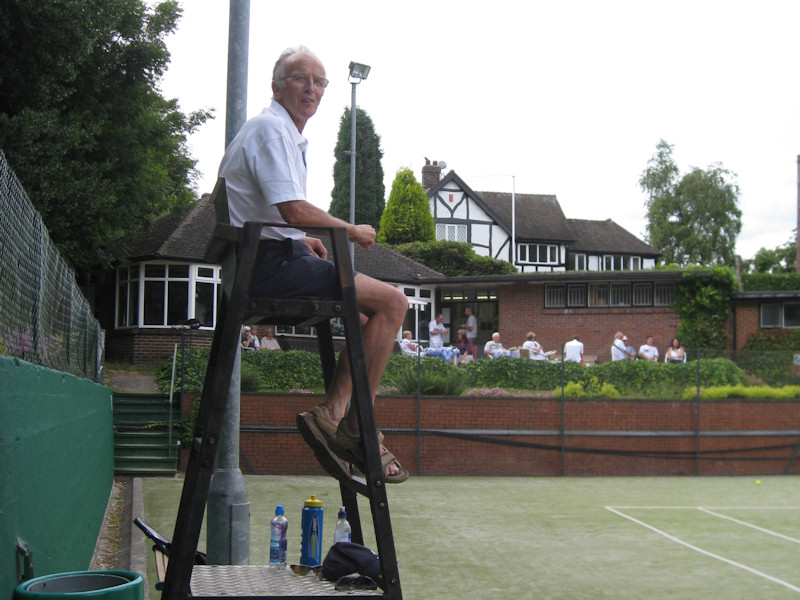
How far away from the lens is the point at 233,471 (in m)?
6.40

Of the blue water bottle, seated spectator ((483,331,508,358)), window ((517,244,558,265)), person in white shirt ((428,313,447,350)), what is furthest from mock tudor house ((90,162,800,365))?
the blue water bottle

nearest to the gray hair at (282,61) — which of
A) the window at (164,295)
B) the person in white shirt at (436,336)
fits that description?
the person in white shirt at (436,336)

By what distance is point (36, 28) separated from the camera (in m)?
17.8

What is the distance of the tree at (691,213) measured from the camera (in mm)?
65375

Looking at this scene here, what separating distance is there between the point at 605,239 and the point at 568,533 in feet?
158

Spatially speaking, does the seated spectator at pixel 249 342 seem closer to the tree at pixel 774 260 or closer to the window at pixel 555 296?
the window at pixel 555 296

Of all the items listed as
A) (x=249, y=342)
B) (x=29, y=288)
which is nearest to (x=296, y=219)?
(x=29, y=288)

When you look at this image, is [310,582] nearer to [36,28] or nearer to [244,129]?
[244,129]

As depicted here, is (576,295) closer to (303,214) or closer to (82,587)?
(303,214)

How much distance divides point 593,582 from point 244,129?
23.0 ft

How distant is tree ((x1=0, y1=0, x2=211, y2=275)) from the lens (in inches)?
701

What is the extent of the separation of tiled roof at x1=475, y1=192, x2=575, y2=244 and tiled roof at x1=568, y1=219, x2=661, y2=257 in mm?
1238

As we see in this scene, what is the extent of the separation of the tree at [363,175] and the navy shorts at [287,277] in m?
48.5

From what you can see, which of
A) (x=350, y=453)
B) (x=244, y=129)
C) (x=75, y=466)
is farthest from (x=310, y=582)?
(x=75, y=466)
